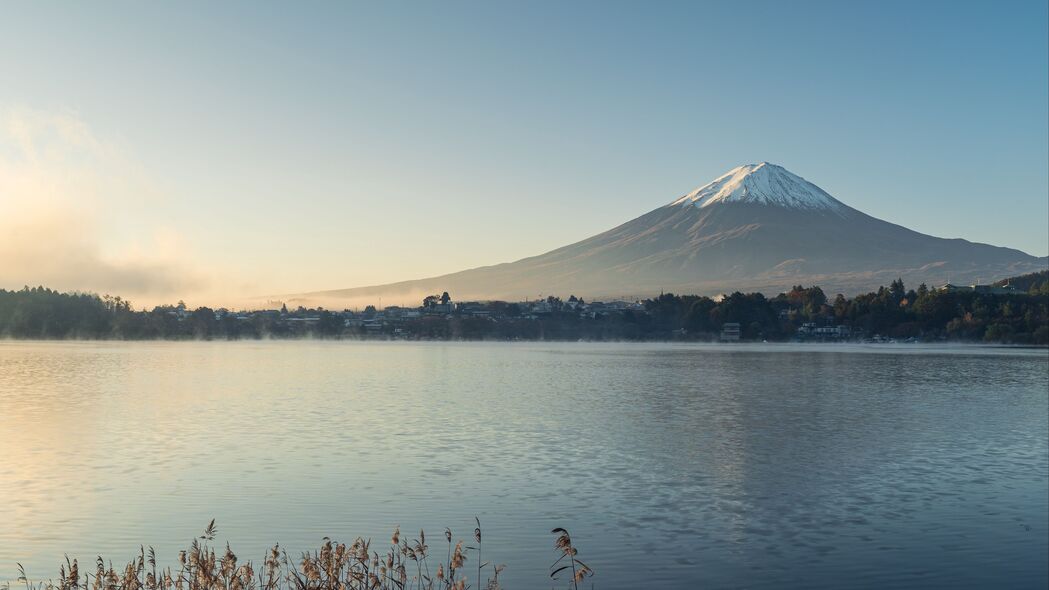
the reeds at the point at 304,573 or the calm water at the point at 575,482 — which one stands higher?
the reeds at the point at 304,573

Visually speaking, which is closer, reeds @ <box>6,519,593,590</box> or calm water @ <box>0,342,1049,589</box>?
reeds @ <box>6,519,593,590</box>

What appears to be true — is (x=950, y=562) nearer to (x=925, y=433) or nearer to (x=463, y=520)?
(x=463, y=520)

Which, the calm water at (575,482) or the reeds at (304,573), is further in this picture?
the calm water at (575,482)

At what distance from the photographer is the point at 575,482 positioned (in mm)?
30078

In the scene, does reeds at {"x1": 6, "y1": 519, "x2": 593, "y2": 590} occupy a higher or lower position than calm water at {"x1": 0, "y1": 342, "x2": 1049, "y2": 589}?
higher

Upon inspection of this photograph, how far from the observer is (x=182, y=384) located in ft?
255

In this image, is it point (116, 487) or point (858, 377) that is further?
point (858, 377)

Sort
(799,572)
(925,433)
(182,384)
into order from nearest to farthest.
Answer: (799,572) < (925,433) < (182,384)

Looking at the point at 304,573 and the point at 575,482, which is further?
the point at 575,482

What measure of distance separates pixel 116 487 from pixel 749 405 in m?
41.3

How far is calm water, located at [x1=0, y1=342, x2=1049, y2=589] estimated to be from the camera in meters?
21.2

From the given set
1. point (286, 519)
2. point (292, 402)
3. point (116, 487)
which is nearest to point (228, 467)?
point (116, 487)

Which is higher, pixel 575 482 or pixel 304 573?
pixel 304 573

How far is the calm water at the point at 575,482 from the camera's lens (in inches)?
833
